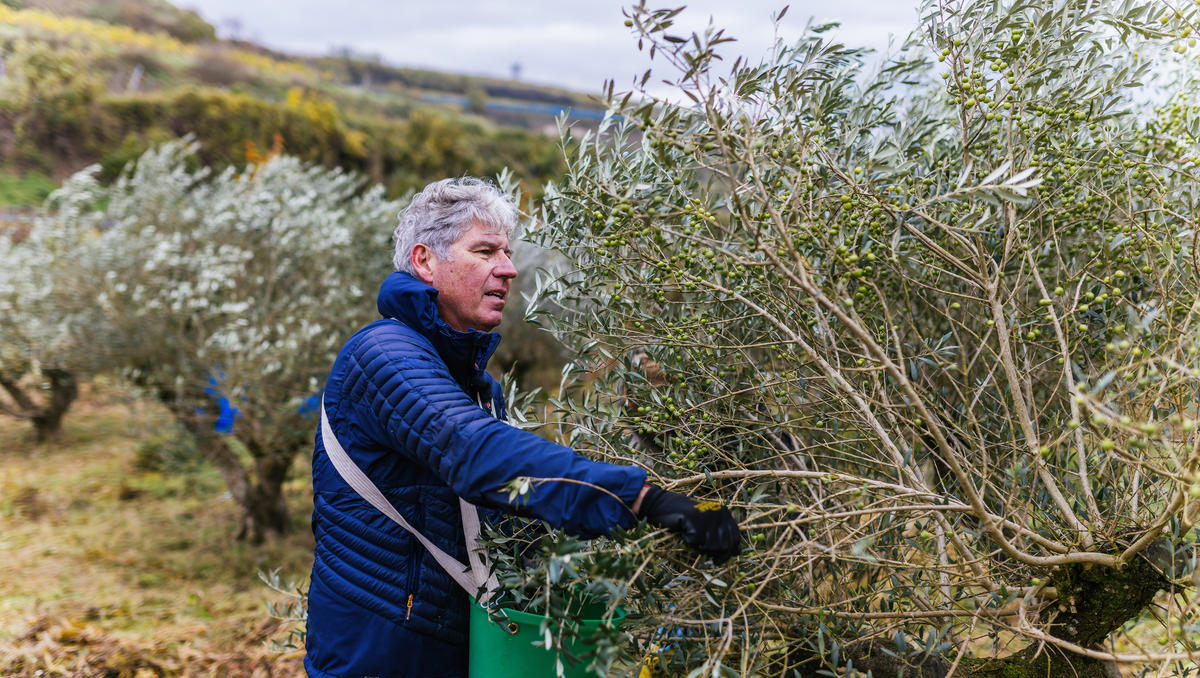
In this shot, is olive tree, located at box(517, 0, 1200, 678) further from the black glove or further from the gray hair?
the gray hair

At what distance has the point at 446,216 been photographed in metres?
2.78

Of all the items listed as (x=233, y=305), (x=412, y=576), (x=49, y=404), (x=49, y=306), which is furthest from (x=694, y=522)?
(x=49, y=404)

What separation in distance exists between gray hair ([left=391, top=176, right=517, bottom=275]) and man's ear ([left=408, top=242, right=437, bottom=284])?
0.01m

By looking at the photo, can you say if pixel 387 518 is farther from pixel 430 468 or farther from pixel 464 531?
pixel 430 468

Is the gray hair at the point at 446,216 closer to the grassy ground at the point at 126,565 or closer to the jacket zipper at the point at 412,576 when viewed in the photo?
the jacket zipper at the point at 412,576

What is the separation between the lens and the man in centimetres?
195

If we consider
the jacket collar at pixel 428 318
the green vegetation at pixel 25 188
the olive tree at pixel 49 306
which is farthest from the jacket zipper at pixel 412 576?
the green vegetation at pixel 25 188

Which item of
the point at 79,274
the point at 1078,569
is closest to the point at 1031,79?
the point at 1078,569

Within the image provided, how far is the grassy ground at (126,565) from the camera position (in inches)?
214

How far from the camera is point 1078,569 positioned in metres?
2.50

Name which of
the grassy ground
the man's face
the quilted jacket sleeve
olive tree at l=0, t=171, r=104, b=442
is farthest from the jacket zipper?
olive tree at l=0, t=171, r=104, b=442

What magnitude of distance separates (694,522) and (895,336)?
3.40 ft

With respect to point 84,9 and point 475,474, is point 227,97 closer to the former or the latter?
point 84,9

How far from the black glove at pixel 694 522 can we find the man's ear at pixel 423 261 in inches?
48.7
